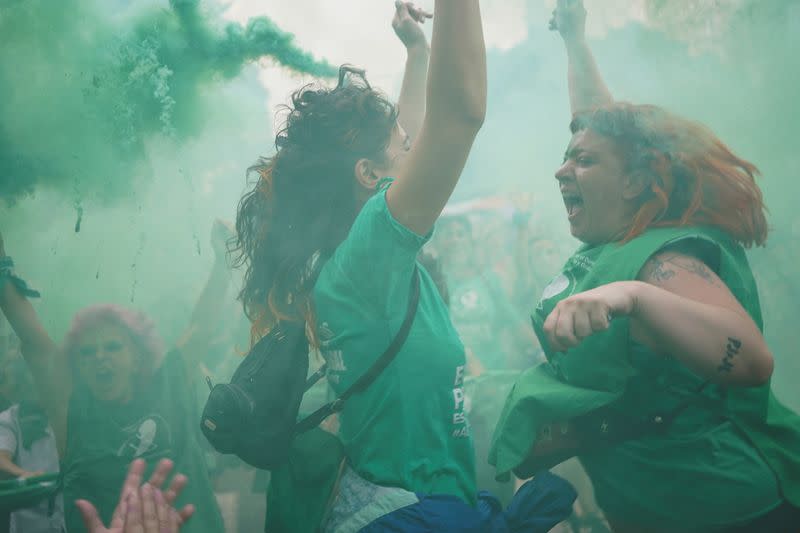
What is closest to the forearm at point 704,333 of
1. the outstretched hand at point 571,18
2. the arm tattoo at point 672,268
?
the arm tattoo at point 672,268

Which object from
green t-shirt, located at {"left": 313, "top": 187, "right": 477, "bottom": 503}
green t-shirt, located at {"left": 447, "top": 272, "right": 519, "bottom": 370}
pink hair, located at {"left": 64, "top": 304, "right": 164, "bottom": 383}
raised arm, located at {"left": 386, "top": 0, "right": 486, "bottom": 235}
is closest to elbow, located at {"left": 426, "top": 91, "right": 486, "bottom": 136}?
raised arm, located at {"left": 386, "top": 0, "right": 486, "bottom": 235}

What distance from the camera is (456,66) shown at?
3.35 ft

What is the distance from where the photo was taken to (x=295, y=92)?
69.4 inches

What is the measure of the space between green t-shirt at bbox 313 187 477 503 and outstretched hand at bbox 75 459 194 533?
48 cm

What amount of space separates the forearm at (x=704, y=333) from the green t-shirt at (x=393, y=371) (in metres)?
0.54

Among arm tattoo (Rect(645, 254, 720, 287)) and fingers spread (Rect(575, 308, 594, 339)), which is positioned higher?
arm tattoo (Rect(645, 254, 720, 287))

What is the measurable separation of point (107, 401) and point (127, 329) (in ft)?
1.88

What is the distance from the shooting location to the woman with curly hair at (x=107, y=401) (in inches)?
122

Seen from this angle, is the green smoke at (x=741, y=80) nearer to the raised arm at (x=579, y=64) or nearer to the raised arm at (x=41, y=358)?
the raised arm at (x=579, y=64)

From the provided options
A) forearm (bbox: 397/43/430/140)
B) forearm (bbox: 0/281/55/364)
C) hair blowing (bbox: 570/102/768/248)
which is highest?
forearm (bbox: 397/43/430/140)

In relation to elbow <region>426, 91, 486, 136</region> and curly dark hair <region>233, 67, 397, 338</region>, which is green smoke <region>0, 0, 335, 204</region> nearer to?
curly dark hair <region>233, 67, 397, 338</region>

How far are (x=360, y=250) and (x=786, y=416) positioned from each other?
138cm

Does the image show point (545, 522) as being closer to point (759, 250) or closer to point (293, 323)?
point (293, 323)

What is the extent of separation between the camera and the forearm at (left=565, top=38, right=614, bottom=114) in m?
2.19
